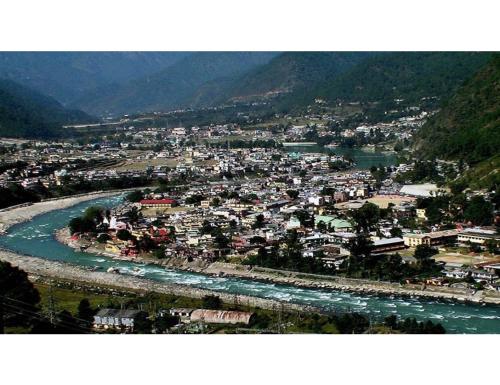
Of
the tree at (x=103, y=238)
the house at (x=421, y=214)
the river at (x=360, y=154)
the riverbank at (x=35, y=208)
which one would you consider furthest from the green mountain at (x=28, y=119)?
the house at (x=421, y=214)

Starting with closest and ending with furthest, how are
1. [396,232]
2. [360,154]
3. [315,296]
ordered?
[315,296]
[396,232]
[360,154]

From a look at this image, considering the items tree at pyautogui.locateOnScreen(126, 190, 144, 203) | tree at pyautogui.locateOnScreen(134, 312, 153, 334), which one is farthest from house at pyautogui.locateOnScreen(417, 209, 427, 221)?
tree at pyautogui.locateOnScreen(134, 312, 153, 334)

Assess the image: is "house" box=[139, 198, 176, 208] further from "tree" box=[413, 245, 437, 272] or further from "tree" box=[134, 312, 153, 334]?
"tree" box=[134, 312, 153, 334]

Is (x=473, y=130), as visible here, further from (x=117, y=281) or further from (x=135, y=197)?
(x=117, y=281)

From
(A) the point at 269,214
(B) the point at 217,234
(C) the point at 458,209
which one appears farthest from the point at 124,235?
(C) the point at 458,209

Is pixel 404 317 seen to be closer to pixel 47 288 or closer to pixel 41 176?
pixel 47 288
